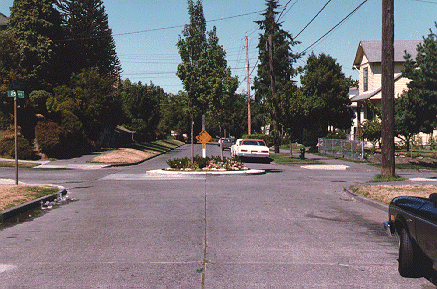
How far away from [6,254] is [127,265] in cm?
206

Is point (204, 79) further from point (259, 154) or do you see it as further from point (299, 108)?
point (299, 108)

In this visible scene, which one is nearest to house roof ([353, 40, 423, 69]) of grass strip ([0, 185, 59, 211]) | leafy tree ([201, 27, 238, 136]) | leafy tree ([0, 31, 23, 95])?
leafy tree ([201, 27, 238, 136])

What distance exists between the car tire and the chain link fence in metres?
27.1

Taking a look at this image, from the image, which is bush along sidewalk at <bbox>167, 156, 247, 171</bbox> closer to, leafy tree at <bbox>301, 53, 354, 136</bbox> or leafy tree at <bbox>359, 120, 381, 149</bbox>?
leafy tree at <bbox>359, 120, 381, 149</bbox>

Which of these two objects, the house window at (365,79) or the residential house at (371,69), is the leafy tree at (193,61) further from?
the house window at (365,79)

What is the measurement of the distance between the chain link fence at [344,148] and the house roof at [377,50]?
394 inches

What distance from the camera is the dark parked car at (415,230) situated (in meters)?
4.86

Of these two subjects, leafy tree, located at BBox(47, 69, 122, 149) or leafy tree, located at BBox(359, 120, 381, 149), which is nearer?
leafy tree, located at BBox(47, 69, 122, 149)

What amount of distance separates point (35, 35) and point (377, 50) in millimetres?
32367

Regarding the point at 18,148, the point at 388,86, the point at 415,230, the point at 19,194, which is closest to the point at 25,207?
the point at 19,194

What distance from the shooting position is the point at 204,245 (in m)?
7.34

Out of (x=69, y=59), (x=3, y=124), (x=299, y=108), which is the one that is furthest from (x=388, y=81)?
(x=69, y=59)

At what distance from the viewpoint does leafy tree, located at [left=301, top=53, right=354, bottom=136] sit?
46378 millimetres

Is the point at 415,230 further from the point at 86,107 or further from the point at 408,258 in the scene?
the point at 86,107
